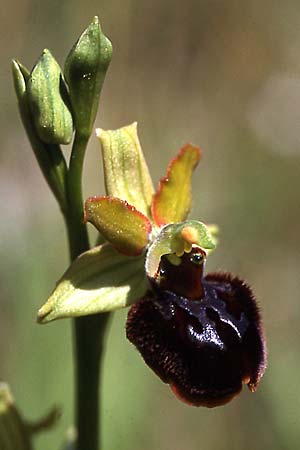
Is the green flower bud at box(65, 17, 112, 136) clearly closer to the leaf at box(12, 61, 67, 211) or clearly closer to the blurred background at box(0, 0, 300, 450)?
the leaf at box(12, 61, 67, 211)

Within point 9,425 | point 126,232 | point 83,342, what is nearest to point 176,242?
point 126,232

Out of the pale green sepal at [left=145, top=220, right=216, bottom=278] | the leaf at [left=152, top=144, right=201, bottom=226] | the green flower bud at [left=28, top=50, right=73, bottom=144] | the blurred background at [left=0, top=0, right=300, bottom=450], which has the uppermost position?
the green flower bud at [left=28, top=50, right=73, bottom=144]

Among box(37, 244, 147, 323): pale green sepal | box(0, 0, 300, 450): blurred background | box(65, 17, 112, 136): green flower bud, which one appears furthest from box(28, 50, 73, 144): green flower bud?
box(0, 0, 300, 450): blurred background

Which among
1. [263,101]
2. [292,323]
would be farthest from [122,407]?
[263,101]

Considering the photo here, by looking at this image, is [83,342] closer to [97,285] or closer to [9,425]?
[97,285]

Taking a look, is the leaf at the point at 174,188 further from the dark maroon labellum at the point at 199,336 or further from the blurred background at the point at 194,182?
the blurred background at the point at 194,182

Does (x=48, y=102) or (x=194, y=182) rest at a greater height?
(x=48, y=102)
